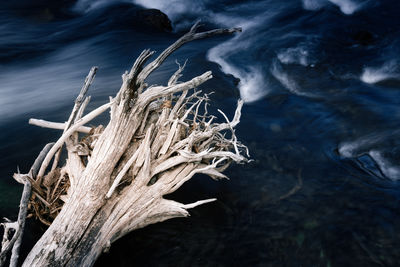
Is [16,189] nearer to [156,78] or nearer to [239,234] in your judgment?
[239,234]

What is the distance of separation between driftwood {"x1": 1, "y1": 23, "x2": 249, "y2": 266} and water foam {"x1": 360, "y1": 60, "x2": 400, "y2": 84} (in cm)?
490

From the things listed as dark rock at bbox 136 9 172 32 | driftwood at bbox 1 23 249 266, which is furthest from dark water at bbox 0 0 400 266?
driftwood at bbox 1 23 249 266

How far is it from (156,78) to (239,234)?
4.51 m

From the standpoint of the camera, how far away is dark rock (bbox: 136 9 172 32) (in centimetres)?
1019

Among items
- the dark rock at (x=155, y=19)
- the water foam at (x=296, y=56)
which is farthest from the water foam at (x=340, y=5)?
the dark rock at (x=155, y=19)

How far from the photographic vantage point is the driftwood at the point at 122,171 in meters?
2.49

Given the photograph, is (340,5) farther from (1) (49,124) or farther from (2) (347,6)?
(1) (49,124)

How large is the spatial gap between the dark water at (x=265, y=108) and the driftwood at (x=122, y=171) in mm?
364

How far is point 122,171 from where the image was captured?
2744 mm

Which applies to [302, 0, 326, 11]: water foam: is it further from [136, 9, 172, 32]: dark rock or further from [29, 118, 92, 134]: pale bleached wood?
[29, 118, 92, 134]: pale bleached wood

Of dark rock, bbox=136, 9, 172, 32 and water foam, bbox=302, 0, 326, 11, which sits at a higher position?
dark rock, bbox=136, 9, 172, 32

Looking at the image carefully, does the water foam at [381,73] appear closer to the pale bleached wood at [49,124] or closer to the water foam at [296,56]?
the water foam at [296,56]

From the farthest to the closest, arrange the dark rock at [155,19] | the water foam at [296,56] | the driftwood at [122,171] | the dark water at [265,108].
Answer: the dark rock at [155,19] → the water foam at [296,56] → the dark water at [265,108] → the driftwood at [122,171]

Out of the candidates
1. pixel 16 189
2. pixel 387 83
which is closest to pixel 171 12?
pixel 387 83
